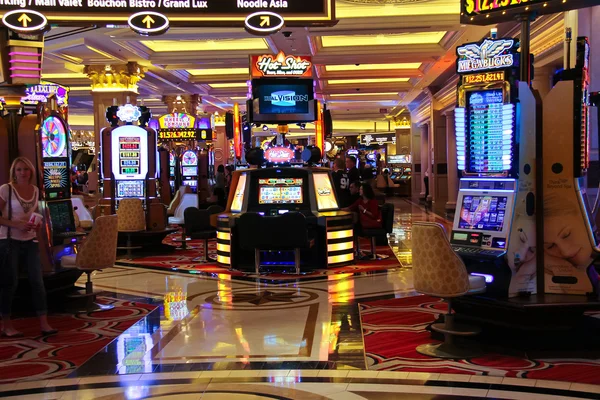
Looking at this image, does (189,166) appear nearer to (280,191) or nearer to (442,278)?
(280,191)

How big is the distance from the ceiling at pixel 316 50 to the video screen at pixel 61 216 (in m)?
5.59

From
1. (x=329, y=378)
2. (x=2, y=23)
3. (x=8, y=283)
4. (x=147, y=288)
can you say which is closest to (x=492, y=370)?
(x=329, y=378)

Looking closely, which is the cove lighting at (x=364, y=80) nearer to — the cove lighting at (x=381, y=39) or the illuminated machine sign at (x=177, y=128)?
the illuminated machine sign at (x=177, y=128)

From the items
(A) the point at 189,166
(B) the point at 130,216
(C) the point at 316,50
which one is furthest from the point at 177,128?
(B) the point at 130,216

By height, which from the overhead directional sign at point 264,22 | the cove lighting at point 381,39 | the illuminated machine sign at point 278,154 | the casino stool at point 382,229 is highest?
the cove lighting at point 381,39

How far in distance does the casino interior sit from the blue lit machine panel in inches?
0.6

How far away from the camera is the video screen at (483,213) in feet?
16.3

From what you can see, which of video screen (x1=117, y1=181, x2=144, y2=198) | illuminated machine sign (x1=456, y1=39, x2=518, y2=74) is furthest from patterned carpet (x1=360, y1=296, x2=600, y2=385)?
video screen (x1=117, y1=181, x2=144, y2=198)

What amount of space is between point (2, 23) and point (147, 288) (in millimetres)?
2986

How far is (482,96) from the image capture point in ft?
16.7

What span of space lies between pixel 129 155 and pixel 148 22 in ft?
17.4

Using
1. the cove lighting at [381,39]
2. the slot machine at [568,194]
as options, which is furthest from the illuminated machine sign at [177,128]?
the slot machine at [568,194]

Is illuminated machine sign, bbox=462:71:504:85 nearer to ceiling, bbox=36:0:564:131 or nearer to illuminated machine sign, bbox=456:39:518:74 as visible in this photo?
illuminated machine sign, bbox=456:39:518:74

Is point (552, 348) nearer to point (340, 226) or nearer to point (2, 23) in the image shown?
point (340, 226)
